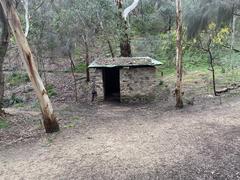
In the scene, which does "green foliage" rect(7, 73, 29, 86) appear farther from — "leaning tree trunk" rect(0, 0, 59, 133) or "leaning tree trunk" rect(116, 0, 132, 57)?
"leaning tree trunk" rect(0, 0, 59, 133)

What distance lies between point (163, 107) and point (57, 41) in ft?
26.0

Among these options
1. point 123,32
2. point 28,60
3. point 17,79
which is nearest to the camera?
point 28,60

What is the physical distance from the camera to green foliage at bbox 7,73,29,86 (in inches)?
853

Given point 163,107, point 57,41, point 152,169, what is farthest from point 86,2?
point 152,169

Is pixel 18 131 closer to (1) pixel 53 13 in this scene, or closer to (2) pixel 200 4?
(1) pixel 53 13

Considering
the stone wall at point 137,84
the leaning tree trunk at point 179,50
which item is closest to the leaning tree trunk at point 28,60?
the leaning tree trunk at point 179,50

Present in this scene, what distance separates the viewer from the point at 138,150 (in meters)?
7.29

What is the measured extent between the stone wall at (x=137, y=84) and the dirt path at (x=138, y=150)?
11.5 ft

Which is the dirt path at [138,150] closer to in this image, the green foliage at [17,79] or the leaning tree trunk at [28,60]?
the leaning tree trunk at [28,60]

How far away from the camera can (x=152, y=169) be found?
6086 mm

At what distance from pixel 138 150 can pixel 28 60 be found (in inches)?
158

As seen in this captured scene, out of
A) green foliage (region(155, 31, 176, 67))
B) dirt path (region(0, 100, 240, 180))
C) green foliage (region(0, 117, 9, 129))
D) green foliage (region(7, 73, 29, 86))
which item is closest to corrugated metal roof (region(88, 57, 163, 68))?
dirt path (region(0, 100, 240, 180))

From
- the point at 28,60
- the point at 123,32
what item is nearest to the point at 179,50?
the point at 123,32

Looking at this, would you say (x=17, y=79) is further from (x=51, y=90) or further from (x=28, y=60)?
(x=28, y=60)
